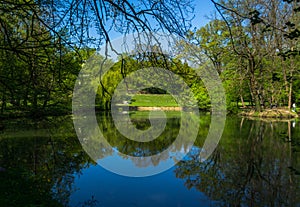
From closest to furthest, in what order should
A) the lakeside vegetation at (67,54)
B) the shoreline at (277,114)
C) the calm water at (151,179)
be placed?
the lakeside vegetation at (67,54) < the calm water at (151,179) < the shoreline at (277,114)

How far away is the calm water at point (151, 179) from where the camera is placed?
15.6 feet

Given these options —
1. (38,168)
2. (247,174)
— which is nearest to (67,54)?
(38,168)

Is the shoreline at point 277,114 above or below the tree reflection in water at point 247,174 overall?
above

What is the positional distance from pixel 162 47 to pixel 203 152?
6.72m

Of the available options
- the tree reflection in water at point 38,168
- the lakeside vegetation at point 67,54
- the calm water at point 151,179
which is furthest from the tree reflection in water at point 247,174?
the tree reflection in water at point 38,168

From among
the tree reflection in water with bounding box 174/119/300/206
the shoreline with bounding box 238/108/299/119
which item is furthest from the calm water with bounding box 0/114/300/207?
the shoreline with bounding box 238/108/299/119

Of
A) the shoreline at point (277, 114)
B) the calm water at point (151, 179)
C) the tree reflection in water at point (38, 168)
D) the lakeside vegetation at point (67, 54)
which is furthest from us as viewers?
the shoreline at point (277, 114)

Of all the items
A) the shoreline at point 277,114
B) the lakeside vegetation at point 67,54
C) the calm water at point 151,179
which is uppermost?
the lakeside vegetation at point 67,54

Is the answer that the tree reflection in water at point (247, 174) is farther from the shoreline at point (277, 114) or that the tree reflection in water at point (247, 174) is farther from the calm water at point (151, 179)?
the shoreline at point (277, 114)

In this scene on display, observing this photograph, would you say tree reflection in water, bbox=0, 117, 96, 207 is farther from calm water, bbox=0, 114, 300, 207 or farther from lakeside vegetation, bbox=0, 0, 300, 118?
lakeside vegetation, bbox=0, 0, 300, 118

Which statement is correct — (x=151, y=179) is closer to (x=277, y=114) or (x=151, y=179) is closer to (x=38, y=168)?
(x=38, y=168)

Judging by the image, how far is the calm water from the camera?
4750 millimetres

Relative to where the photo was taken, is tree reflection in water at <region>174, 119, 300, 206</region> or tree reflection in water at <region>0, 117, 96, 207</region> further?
tree reflection in water at <region>174, 119, 300, 206</region>

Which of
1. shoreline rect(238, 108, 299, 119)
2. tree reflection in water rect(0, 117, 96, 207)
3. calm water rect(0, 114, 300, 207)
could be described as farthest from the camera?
shoreline rect(238, 108, 299, 119)
